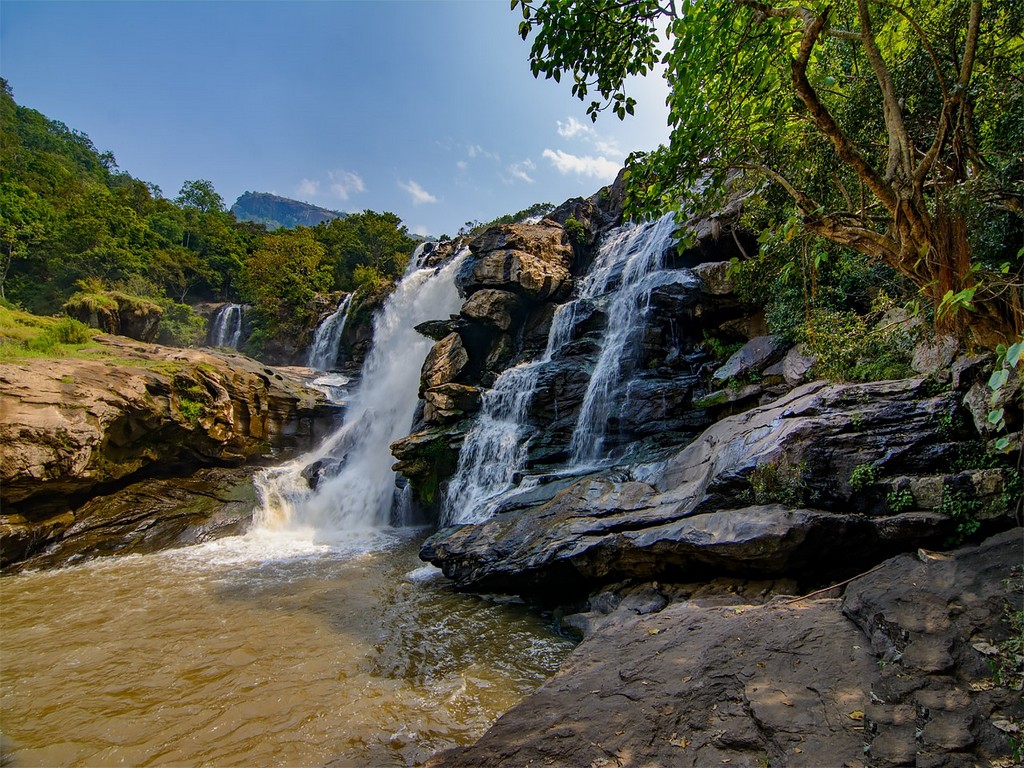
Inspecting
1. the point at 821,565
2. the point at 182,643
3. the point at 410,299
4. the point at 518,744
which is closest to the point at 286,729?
the point at 518,744

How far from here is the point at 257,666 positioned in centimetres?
604

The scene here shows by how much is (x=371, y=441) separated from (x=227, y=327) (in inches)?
856

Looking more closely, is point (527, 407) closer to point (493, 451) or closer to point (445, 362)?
point (493, 451)

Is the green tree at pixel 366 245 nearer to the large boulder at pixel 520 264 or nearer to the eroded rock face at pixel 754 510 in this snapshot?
the large boulder at pixel 520 264

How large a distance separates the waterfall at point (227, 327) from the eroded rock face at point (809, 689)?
1373 inches

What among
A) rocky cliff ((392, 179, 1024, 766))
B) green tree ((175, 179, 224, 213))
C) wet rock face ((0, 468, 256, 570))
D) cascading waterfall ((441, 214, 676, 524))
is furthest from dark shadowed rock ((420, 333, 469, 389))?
green tree ((175, 179, 224, 213))

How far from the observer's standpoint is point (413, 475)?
14094 millimetres

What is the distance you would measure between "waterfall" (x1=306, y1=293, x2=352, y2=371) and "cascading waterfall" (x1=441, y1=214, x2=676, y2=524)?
16531 millimetres

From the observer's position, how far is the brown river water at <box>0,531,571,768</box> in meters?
4.58

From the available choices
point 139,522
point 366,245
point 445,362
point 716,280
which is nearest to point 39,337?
point 139,522

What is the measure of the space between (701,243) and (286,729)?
14166 millimetres

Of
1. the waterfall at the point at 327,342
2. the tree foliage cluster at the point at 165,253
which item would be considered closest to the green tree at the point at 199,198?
the tree foliage cluster at the point at 165,253

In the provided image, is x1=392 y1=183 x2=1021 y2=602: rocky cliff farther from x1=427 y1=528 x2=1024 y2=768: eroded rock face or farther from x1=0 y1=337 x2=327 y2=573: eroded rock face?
x1=0 y1=337 x2=327 y2=573: eroded rock face

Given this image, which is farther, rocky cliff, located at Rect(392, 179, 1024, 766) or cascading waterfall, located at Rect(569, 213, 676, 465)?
cascading waterfall, located at Rect(569, 213, 676, 465)
